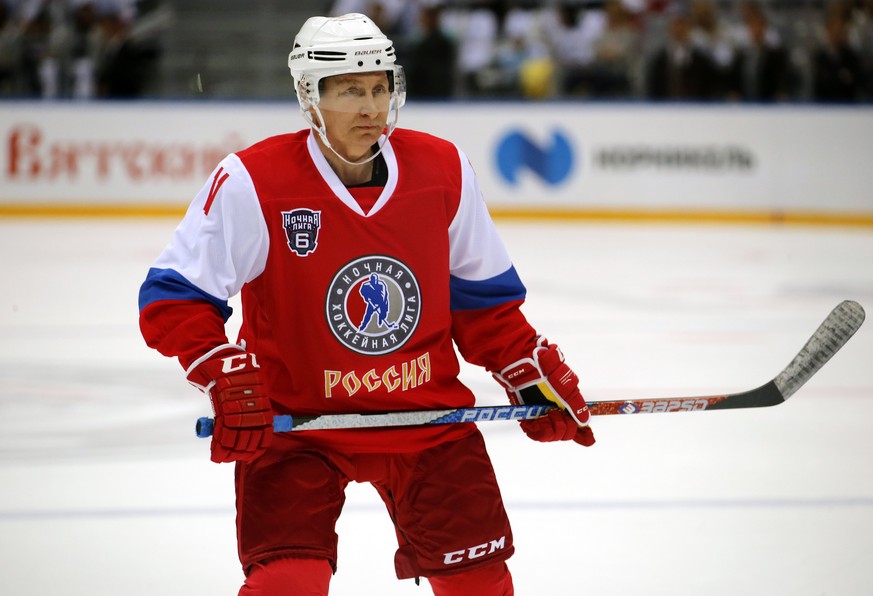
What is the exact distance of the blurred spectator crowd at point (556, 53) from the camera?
9398 millimetres

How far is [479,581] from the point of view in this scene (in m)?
2.00

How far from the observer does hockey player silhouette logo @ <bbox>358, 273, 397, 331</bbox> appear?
1989mm

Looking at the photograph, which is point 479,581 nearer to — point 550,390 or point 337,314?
point 550,390

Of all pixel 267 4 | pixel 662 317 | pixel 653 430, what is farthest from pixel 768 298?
pixel 267 4

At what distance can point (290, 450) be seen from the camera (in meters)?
1.99

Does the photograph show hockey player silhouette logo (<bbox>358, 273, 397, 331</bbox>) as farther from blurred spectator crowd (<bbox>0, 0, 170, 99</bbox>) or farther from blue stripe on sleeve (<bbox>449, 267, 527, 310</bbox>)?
blurred spectator crowd (<bbox>0, 0, 170, 99</bbox>)

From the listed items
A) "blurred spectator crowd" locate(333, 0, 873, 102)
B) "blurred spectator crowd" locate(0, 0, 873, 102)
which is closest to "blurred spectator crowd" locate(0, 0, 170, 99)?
"blurred spectator crowd" locate(0, 0, 873, 102)

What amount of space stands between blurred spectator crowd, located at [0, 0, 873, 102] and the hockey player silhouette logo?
746 cm

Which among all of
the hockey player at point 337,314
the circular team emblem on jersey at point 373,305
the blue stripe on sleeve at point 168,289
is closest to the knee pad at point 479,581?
the hockey player at point 337,314

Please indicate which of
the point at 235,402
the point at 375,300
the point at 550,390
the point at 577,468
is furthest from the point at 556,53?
the point at 235,402

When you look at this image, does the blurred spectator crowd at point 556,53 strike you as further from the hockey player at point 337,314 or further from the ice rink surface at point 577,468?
the hockey player at point 337,314

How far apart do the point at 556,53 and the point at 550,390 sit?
7.77 meters

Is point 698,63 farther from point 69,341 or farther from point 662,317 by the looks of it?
point 69,341

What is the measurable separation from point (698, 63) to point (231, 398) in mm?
8099
